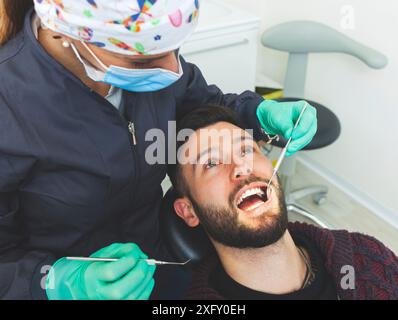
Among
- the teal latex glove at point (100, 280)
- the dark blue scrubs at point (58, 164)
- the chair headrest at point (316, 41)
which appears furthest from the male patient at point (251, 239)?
the chair headrest at point (316, 41)

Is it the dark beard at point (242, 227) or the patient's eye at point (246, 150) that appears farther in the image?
the patient's eye at point (246, 150)

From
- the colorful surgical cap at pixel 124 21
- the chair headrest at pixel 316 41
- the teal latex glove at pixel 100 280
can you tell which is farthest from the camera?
the chair headrest at pixel 316 41

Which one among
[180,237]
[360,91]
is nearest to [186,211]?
[180,237]

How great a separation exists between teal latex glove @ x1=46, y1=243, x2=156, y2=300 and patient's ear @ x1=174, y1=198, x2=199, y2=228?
11.2 inches

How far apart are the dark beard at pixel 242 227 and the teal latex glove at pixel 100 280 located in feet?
0.79

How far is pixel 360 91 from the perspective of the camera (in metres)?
2.13

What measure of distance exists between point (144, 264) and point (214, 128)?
0.46 m

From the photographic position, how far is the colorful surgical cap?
764mm

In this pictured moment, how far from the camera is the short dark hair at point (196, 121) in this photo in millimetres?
1327

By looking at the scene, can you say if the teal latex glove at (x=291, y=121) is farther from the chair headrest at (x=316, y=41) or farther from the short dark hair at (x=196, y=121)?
the chair headrest at (x=316, y=41)

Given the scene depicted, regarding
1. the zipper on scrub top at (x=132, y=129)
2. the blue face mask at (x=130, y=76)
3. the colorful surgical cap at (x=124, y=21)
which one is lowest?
the zipper on scrub top at (x=132, y=129)

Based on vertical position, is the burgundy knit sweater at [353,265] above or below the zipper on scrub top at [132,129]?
below

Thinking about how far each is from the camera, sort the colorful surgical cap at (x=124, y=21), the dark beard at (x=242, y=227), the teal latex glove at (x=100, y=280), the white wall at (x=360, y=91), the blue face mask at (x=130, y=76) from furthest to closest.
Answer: the white wall at (x=360, y=91), the dark beard at (x=242, y=227), the teal latex glove at (x=100, y=280), the blue face mask at (x=130, y=76), the colorful surgical cap at (x=124, y=21)

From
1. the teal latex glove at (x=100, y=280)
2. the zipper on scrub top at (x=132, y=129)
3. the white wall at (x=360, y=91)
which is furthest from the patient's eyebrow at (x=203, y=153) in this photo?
the white wall at (x=360, y=91)
